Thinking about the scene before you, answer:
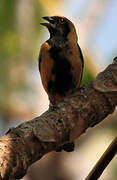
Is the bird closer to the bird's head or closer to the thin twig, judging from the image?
the bird's head

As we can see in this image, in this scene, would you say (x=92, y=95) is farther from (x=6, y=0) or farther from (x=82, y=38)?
(x=82, y=38)

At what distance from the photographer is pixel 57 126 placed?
7.36ft

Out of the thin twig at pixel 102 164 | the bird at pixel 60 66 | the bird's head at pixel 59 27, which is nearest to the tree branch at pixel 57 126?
the thin twig at pixel 102 164

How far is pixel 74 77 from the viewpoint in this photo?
13.4ft

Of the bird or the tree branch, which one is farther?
the bird

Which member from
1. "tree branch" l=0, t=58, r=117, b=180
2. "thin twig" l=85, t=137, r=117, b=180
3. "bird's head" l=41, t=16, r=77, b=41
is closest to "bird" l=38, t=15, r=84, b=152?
"bird's head" l=41, t=16, r=77, b=41

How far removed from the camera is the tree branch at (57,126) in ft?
6.54

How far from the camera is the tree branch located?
6.54 ft

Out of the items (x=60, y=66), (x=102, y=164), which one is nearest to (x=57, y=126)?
(x=102, y=164)

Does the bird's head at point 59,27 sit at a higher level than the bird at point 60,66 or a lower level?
higher

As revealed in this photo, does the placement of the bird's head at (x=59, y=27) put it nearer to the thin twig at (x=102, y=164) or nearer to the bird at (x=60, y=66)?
the bird at (x=60, y=66)

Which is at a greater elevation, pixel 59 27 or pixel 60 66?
pixel 59 27

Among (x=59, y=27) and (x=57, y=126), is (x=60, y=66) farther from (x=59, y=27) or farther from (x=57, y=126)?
(x=57, y=126)

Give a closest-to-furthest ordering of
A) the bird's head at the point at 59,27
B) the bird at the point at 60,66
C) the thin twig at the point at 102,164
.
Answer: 1. the thin twig at the point at 102,164
2. the bird at the point at 60,66
3. the bird's head at the point at 59,27
